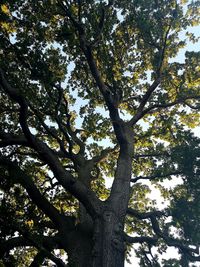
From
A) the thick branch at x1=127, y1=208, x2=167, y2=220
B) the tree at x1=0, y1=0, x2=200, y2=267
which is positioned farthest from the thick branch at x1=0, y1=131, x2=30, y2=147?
the thick branch at x1=127, y1=208, x2=167, y2=220

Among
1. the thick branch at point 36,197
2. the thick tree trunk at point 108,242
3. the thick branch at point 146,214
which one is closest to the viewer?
the thick tree trunk at point 108,242

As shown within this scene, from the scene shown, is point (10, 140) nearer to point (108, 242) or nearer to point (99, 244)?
point (99, 244)

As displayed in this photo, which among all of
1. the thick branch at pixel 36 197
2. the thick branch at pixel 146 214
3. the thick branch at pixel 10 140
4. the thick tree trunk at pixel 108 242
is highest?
the thick branch at pixel 146 214

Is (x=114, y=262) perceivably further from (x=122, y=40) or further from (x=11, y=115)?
(x=122, y=40)

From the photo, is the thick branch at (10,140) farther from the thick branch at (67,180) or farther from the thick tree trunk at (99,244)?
the thick tree trunk at (99,244)

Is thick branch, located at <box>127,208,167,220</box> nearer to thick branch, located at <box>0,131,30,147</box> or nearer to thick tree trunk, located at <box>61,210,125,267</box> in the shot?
thick tree trunk, located at <box>61,210,125,267</box>

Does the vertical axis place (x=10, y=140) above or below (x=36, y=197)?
above

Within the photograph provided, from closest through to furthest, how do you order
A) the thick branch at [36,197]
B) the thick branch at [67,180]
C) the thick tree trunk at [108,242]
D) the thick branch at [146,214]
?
the thick tree trunk at [108,242]
the thick branch at [67,180]
the thick branch at [36,197]
the thick branch at [146,214]

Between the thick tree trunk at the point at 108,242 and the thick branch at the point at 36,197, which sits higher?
the thick branch at the point at 36,197

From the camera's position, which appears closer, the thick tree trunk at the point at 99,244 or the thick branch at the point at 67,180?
the thick tree trunk at the point at 99,244

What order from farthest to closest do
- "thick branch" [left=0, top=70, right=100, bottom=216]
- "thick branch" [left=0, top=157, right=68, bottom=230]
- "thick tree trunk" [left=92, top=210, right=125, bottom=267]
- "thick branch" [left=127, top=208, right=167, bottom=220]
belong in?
"thick branch" [left=127, top=208, right=167, bottom=220]
"thick branch" [left=0, top=157, right=68, bottom=230]
"thick branch" [left=0, top=70, right=100, bottom=216]
"thick tree trunk" [left=92, top=210, right=125, bottom=267]

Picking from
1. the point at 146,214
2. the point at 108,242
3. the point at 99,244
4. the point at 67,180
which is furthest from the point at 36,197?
the point at 146,214

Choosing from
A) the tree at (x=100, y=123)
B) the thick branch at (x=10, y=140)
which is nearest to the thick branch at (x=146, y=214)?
the tree at (x=100, y=123)

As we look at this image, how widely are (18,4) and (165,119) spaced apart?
28.5ft
